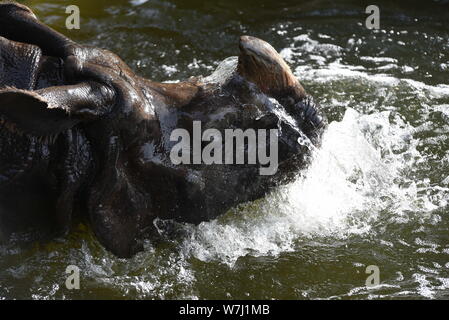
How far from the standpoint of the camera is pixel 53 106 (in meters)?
2.93

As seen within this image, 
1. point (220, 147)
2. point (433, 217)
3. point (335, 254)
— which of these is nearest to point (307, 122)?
point (220, 147)

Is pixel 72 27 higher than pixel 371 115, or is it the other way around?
pixel 72 27

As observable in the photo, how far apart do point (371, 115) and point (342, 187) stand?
109cm

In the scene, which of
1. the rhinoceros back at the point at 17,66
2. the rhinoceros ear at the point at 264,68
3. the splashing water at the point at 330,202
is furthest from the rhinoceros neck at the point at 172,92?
the splashing water at the point at 330,202

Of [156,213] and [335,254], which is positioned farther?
[335,254]

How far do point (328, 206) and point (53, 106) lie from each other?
2118mm

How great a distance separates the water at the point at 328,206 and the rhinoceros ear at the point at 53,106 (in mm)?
724

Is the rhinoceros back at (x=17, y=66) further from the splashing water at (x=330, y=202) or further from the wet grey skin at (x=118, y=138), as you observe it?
the splashing water at (x=330, y=202)

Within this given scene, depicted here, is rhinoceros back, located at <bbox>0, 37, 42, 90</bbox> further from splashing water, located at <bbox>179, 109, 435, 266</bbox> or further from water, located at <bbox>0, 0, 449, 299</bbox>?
splashing water, located at <bbox>179, 109, 435, 266</bbox>

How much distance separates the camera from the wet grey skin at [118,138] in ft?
10.9

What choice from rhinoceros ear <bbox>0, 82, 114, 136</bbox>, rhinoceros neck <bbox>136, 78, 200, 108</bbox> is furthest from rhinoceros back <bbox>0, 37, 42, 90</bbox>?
rhinoceros neck <bbox>136, 78, 200, 108</bbox>

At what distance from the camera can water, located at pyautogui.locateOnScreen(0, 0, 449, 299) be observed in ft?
12.7
